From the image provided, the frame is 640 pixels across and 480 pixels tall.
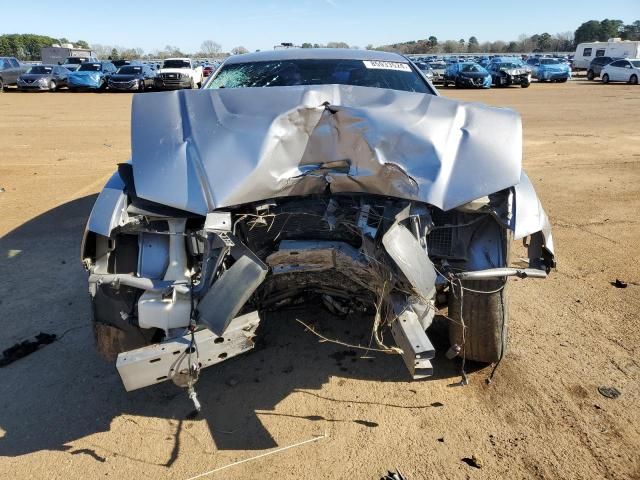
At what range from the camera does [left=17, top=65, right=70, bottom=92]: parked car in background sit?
22.8 metres

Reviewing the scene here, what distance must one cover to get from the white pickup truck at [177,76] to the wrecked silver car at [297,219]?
21.0 metres

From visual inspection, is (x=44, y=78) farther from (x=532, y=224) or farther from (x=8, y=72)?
(x=532, y=224)

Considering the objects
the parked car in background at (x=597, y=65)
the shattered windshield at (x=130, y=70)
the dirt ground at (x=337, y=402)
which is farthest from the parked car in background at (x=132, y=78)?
the parked car in background at (x=597, y=65)

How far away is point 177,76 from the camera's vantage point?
2220 cm

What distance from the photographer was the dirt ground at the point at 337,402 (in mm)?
2418

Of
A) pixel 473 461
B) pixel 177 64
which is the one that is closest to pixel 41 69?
pixel 177 64

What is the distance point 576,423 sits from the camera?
2.62m

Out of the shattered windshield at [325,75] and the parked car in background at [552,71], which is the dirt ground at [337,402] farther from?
the parked car in background at [552,71]

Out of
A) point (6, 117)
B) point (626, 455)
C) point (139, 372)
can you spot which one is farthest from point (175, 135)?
point (6, 117)

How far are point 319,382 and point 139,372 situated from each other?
1150mm

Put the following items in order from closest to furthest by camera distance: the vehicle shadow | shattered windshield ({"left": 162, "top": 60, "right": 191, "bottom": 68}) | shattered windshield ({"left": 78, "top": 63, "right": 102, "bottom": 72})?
1. the vehicle shadow
2. shattered windshield ({"left": 162, "top": 60, "right": 191, "bottom": 68})
3. shattered windshield ({"left": 78, "top": 63, "right": 102, "bottom": 72})

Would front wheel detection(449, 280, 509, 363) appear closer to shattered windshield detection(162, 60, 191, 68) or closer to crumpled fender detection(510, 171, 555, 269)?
crumpled fender detection(510, 171, 555, 269)

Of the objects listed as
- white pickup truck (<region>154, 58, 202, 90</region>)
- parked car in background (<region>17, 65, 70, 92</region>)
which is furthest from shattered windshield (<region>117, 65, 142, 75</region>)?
parked car in background (<region>17, 65, 70, 92</region>)

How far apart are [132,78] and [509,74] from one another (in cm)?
1854
